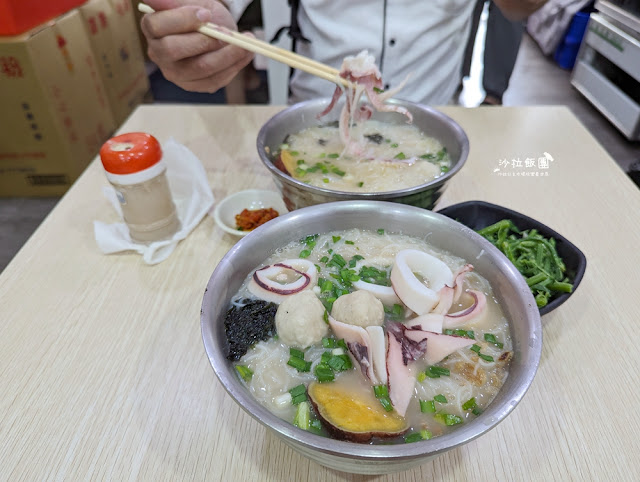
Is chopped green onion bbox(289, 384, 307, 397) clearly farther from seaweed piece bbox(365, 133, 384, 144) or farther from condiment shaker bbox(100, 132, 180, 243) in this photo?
seaweed piece bbox(365, 133, 384, 144)

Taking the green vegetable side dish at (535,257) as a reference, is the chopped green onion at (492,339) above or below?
above

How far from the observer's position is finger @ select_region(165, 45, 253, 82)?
1.76 metres

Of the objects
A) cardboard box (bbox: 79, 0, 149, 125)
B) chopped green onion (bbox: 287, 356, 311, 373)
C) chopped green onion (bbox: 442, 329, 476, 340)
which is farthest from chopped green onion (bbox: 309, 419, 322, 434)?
cardboard box (bbox: 79, 0, 149, 125)

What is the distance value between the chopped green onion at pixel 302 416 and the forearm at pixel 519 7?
2.29m

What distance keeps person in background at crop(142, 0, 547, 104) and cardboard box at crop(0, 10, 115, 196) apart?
1742 mm

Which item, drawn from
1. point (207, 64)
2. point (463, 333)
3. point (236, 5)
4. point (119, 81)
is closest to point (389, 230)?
point (463, 333)

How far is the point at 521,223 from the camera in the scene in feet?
4.67

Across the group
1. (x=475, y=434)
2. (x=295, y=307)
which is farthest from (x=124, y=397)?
(x=475, y=434)

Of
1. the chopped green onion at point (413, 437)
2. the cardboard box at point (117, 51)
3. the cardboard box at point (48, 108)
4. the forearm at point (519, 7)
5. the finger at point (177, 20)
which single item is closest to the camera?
the chopped green onion at point (413, 437)

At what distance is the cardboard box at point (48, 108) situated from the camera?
302 cm

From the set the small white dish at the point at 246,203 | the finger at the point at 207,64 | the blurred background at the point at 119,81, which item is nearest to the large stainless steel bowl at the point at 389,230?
the small white dish at the point at 246,203

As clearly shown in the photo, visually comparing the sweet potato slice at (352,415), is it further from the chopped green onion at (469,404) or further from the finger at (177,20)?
the finger at (177,20)

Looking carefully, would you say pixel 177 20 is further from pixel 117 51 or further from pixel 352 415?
pixel 117 51

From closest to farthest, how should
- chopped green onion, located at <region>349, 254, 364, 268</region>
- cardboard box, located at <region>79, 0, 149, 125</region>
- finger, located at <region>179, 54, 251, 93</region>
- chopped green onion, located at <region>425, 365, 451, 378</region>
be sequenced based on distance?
chopped green onion, located at <region>425, 365, 451, 378</region>, chopped green onion, located at <region>349, 254, 364, 268</region>, finger, located at <region>179, 54, 251, 93</region>, cardboard box, located at <region>79, 0, 149, 125</region>
